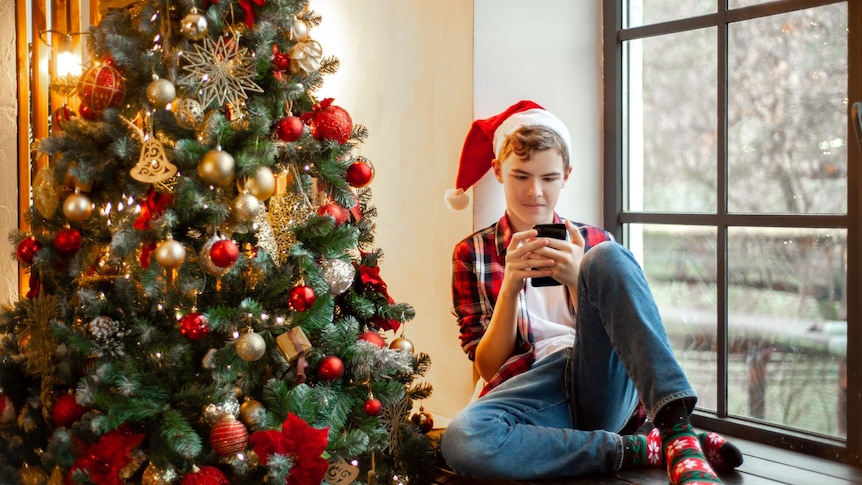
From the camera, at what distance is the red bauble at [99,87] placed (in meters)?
1.45

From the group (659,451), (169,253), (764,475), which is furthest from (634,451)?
(169,253)

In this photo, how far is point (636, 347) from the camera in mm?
1507

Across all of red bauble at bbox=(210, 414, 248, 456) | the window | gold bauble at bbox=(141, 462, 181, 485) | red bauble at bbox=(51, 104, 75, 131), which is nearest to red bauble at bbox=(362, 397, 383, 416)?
red bauble at bbox=(210, 414, 248, 456)

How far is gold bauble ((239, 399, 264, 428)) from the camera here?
56.4 inches

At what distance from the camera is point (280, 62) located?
1522 millimetres

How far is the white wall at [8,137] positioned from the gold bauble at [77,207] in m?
1.20

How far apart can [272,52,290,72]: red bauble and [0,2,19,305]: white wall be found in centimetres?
139

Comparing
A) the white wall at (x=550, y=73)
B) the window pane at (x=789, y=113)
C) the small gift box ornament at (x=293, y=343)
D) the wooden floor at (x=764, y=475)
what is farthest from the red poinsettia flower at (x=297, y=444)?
the window pane at (x=789, y=113)

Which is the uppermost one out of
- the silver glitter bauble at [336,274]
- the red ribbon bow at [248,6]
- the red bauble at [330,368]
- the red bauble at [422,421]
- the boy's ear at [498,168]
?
the red ribbon bow at [248,6]

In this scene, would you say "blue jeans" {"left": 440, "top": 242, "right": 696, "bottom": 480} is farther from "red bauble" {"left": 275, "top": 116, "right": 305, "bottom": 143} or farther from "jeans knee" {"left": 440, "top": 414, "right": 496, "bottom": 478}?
"red bauble" {"left": 275, "top": 116, "right": 305, "bottom": 143}

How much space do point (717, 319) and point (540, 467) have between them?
71cm

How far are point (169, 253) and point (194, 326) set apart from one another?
0.13 meters

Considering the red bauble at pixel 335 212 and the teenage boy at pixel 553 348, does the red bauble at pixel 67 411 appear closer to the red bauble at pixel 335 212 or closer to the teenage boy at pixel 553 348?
the red bauble at pixel 335 212

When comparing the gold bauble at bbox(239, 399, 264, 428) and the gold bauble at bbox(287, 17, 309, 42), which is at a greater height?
the gold bauble at bbox(287, 17, 309, 42)
